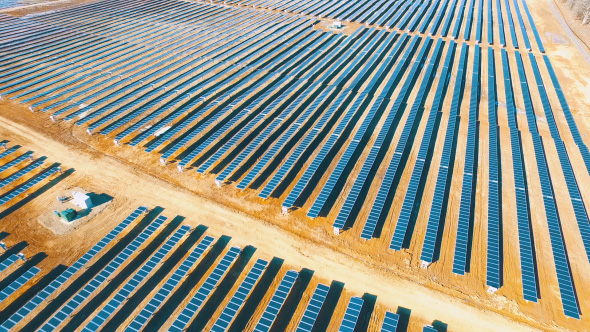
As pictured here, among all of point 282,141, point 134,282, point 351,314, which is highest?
point 282,141

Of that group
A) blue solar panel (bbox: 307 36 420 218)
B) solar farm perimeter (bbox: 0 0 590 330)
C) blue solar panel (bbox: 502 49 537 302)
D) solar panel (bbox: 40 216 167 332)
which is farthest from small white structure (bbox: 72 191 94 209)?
blue solar panel (bbox: 502 49 537 302)

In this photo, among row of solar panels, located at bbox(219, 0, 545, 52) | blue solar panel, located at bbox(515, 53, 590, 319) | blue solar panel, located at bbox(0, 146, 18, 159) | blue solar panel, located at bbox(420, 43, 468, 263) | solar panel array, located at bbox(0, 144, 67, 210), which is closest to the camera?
blue solar panel, located at bbox(515, 53, 590, 319)

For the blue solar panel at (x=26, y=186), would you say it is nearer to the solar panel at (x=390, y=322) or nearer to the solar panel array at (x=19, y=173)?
the solar panel array at (x=19, y=173)

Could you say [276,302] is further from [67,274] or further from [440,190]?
[440,190]

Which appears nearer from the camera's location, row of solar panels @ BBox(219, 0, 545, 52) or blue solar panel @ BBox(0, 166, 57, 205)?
blue solar panel @ BBox(0, 166, 57, 205)

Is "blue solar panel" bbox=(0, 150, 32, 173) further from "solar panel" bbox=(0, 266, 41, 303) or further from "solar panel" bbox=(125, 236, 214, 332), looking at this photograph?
"solar panel" bbox=(125, 236, 214, 332)

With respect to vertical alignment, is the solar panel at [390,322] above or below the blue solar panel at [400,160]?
below

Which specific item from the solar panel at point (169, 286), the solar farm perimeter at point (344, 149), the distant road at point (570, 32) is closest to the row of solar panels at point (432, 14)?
the distant road at point (570, 32)

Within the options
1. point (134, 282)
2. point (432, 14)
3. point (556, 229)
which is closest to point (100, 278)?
point (134, 282)
